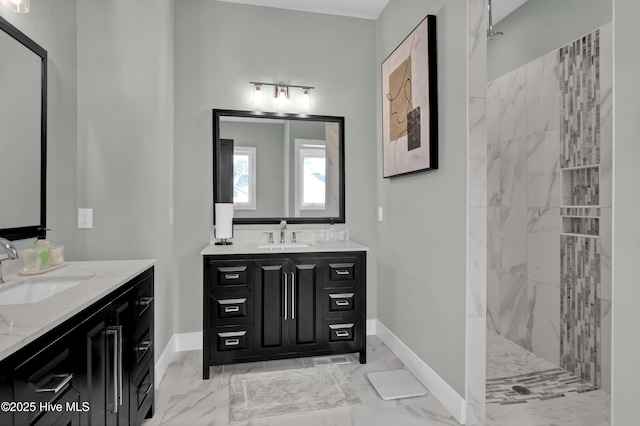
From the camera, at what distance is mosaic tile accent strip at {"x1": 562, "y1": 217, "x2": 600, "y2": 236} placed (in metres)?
2.37

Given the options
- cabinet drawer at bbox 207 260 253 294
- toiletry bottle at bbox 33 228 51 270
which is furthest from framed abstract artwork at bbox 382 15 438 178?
toiletry bottle at bbox 33 228 51 270

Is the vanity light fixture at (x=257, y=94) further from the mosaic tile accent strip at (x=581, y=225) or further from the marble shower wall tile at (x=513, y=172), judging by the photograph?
the mosaic tile accent strip at (x=581, y=225)

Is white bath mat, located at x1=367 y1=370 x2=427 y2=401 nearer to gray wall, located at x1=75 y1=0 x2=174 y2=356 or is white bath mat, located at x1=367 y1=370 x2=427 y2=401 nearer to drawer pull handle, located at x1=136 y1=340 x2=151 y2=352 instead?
drawer pull handle, located at x1=136 y1=340 x2=151 y2=352

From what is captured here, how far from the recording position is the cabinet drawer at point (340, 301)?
106 inches

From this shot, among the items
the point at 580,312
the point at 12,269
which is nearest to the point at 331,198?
the point at 580,312

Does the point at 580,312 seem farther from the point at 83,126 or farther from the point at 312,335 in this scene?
the point at 83,126

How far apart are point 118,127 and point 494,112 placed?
3087mm

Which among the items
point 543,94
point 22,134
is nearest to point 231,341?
point 22,134

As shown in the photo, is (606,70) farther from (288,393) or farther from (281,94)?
(288,393)

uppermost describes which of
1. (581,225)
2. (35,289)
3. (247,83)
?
(247,83)

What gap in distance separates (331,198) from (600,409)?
7.63 feet

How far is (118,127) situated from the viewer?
89.0 inches

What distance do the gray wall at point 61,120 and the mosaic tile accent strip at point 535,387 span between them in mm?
2838

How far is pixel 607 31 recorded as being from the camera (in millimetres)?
Result: 2258
